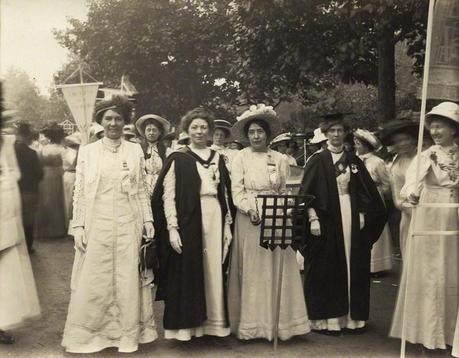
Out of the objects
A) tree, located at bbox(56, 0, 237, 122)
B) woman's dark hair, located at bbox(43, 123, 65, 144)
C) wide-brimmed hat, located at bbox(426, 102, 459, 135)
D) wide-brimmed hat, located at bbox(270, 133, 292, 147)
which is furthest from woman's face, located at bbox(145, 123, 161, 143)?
wide-brimmed hat, located at bbox(270, 133, 292, 147)

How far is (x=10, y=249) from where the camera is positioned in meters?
4.23

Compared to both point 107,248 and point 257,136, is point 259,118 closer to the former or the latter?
point 257,136

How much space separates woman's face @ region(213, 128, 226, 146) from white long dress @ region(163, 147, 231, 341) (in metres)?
2.71

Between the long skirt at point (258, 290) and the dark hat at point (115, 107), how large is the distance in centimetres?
125

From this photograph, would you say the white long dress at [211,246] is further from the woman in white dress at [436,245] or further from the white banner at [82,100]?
the woman in white dress at [436,245]

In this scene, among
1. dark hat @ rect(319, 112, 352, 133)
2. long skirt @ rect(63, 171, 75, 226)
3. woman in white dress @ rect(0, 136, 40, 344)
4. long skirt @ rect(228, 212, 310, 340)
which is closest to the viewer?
woman in white dress @ rect(0, 136, 40, 344)

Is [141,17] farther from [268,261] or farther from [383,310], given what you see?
[383,310]

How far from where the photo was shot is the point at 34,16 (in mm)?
4344

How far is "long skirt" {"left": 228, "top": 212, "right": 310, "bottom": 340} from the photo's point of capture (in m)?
4.72

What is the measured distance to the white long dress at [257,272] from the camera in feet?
15.5

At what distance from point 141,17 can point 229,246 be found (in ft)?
8.49

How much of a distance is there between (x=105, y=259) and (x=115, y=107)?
114 centimetres

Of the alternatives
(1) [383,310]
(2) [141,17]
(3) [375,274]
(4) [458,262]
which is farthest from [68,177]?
(4) [458,262]

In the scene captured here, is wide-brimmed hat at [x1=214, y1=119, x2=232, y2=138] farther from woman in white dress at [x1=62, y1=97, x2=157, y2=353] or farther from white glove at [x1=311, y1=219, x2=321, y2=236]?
woman in white dress at [x1=62, y1=97, x2=157, y2=353]
